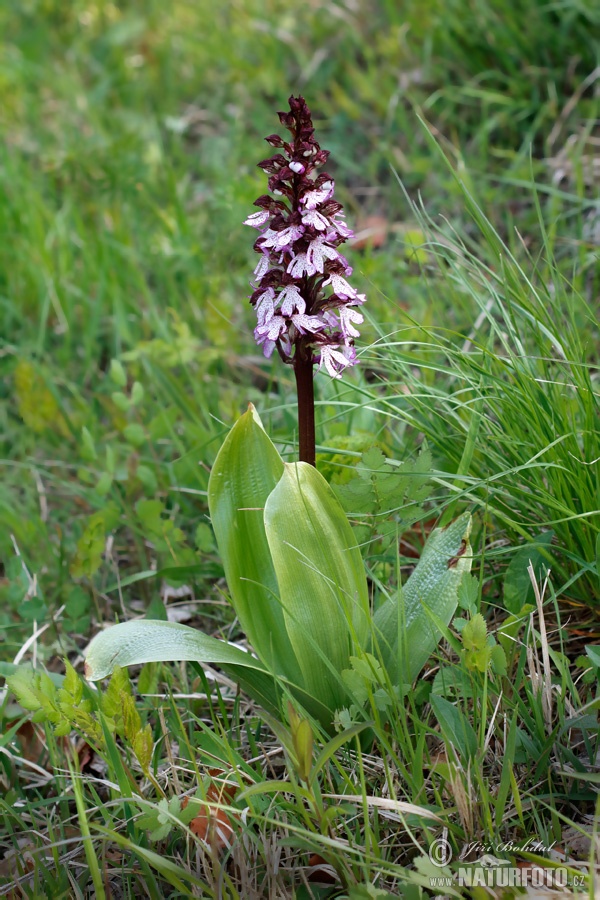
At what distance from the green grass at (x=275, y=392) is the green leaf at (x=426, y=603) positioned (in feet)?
0.17

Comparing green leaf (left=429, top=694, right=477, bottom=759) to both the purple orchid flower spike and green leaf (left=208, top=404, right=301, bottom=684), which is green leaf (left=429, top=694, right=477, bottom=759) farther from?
the purple orchid flower spike

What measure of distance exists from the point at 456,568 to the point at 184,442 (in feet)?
4.32

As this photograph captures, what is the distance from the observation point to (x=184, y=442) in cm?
265

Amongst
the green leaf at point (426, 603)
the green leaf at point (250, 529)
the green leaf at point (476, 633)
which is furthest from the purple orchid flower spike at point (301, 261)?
the green leaf at point (476, 633)

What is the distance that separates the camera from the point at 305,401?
5.17 feet

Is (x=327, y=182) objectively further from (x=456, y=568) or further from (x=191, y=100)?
(x=191, y=100)

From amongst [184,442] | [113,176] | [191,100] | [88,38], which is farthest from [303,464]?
[88,38]

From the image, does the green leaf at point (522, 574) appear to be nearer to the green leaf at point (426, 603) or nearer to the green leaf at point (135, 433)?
the green leaf at point (426, 603)

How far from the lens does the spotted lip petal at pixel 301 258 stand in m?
1.44

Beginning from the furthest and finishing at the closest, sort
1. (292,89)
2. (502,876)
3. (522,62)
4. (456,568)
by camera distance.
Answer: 1. (292,89)
2. (522,62)
3. (456,568)
4. (502,876)

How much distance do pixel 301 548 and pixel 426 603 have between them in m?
0.30

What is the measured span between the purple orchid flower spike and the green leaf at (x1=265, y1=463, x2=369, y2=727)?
249 mm

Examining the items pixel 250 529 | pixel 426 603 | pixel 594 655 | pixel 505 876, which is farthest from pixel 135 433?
pixel 505 876

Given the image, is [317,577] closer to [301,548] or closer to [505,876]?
[301,548]
